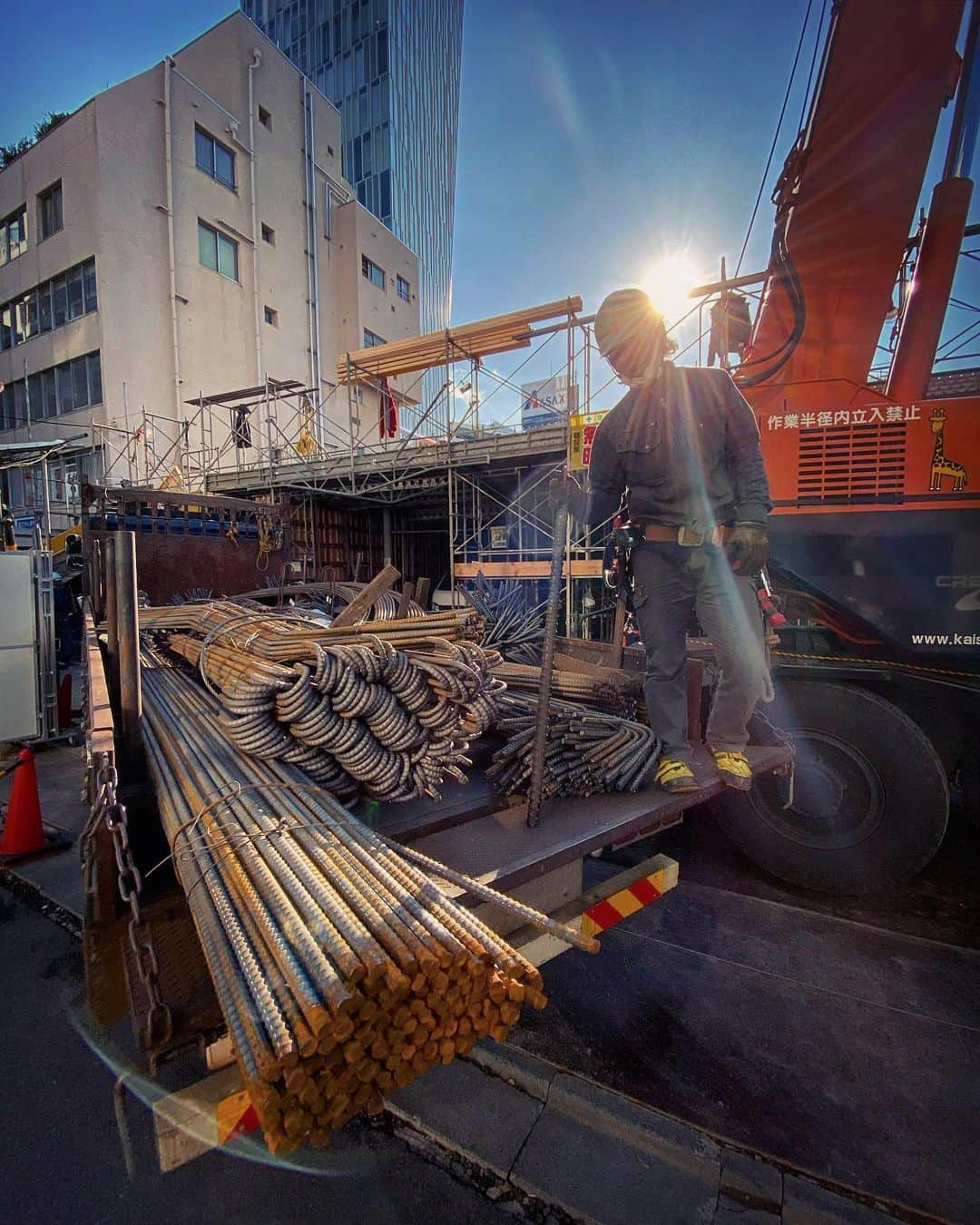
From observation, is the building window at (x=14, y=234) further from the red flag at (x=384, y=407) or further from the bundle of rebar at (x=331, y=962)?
the bundle of rebar at (x=331, y=962)

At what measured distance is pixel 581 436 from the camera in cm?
998

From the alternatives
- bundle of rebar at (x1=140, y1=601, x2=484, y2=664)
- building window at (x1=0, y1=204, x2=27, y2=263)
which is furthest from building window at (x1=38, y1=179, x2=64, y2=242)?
bundle of rebar at (x1=140, y1=601, x2=484, y2=664)

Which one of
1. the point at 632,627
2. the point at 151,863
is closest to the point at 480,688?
the point at 151,863

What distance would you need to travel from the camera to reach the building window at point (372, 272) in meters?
24.7

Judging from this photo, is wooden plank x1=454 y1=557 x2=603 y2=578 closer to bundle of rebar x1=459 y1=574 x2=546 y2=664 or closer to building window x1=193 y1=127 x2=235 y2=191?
bundle of rebar x1=459 y1=574 x2=546 y2=664

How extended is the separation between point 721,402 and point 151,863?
2.87 meters

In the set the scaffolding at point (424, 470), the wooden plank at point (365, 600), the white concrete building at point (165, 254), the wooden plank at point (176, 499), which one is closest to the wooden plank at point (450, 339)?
the scaffolding at point (424, 470)

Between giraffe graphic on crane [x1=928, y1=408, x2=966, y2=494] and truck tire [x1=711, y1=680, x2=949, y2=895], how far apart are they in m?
1.20

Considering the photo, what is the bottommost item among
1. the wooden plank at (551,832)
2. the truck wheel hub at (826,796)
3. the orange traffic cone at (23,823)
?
the orange traffic cone at (23,823)

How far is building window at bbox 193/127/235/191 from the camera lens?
1895 centimetres

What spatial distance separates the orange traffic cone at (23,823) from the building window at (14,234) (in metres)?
23.9

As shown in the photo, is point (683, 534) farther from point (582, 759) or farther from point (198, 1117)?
point (198, 1117)

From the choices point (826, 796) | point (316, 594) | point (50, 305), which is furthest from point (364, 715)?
point (50, 305)

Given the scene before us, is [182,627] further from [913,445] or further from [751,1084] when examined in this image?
[913,445]
